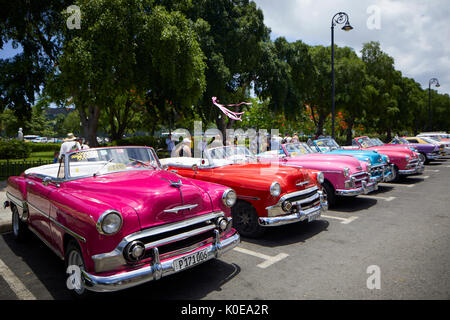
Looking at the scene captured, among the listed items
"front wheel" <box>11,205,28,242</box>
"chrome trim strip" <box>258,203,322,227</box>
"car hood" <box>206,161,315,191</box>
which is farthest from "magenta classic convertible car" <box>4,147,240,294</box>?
"car hood" <box>206,161,315,191</box>

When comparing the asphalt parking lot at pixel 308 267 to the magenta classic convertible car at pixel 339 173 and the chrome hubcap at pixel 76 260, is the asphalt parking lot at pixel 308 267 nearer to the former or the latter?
the chrome hubcap at pixel 76 260

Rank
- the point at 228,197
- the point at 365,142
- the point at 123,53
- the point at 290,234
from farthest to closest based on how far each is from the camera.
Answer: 1. the point at 365,142
2. the point at 123,53
3. the point at 290,234
4. the point at 228,197

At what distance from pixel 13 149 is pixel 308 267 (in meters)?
22.7

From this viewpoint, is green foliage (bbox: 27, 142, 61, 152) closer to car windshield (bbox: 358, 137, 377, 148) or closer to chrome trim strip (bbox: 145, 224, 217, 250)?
car windshield (bbox: 358, 137, 377, 148)

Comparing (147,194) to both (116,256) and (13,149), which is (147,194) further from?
(13,149)

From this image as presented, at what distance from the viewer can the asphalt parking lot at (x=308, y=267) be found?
12.1ft

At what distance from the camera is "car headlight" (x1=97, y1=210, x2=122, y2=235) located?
3.14m

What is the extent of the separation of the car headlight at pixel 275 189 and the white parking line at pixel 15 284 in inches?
145

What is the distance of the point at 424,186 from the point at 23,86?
15434 millimetres

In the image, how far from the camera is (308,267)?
4371 mm

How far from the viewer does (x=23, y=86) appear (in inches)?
478

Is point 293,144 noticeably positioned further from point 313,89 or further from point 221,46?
point 313,89

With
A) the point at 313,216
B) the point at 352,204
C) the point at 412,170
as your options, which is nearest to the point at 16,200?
the point at 313,216

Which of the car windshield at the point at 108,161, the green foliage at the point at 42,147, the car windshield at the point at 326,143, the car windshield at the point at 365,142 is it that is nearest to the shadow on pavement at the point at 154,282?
the car windshield at the point at 108,161
